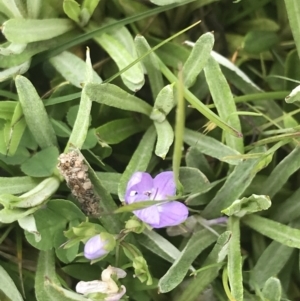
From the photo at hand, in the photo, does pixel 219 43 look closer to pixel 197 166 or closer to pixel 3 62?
pixel 197 166

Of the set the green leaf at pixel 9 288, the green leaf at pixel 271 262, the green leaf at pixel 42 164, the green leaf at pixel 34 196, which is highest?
the green leaf at pixel 42 164

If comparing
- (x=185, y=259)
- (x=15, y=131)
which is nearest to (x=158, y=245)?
(x=185, y=259)

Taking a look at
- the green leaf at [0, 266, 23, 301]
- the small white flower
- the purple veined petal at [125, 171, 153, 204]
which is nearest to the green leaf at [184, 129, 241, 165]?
the purple veined petal at [125, 171, 153, 204]

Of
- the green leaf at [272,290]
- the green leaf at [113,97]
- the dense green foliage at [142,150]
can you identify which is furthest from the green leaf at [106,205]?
the green leaf at [272,290]

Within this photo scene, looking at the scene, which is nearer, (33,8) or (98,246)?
(98,246)

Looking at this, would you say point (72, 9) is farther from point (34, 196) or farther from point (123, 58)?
point (34, 196)

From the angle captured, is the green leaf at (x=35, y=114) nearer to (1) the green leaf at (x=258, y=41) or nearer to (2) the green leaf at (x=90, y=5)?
(2) the green leaf at (x=90, y=5)
